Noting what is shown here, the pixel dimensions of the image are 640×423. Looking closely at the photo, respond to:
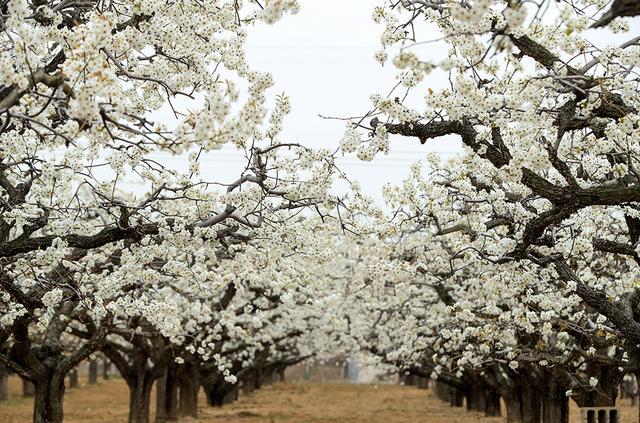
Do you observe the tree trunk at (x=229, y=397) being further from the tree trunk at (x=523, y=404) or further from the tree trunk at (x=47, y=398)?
the tree trunk at (x=47, y=398)

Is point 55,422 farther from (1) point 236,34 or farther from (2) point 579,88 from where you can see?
(2) point 579,88

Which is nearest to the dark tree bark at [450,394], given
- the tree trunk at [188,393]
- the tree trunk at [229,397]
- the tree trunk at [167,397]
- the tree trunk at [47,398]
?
the tree trunk at [229,397]

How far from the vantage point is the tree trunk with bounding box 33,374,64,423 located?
49.6 feet

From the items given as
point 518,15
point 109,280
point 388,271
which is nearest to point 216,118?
point 518,15

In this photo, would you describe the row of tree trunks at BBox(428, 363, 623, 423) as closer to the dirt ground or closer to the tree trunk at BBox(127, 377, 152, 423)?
the dirt ground

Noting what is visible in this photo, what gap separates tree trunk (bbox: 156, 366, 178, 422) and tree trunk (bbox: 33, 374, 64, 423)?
456 inches

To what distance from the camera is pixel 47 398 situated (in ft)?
49.7

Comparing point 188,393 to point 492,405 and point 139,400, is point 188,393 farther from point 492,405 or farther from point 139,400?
point 492,405

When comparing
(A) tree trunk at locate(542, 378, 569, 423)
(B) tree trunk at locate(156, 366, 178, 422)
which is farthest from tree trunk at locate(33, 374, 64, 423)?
(B) tree trunk at locate(156, 366, 178, 422)

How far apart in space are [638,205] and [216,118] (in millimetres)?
5882

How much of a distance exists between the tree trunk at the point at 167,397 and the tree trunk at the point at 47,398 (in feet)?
38.0

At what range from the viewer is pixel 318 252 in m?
12.0

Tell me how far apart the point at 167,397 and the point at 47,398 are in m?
12.5

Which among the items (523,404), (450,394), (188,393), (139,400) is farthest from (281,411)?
(523,404)
